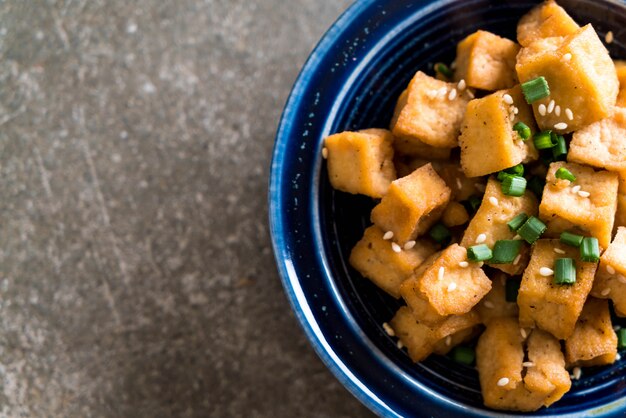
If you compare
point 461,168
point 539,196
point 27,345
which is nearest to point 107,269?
point 27,345

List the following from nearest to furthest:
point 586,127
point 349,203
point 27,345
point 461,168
Result: point 586,127
point 461,168
point 349,203
point 27,345

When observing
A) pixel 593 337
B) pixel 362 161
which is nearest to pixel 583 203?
pixel 593 337

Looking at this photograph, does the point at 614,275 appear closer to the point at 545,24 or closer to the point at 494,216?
the point at 494,216

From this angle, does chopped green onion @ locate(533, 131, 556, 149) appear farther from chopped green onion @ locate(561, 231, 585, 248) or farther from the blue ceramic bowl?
the blue ceramic bowl

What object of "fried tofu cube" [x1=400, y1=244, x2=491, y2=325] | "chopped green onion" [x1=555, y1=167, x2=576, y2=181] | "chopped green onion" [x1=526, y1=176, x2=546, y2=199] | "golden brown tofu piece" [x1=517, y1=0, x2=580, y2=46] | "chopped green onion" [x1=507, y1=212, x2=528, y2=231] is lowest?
"fried tofu cube" [x1=400, y1=244, x2=491, y2=325]

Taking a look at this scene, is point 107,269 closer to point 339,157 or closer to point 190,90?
point 190,90

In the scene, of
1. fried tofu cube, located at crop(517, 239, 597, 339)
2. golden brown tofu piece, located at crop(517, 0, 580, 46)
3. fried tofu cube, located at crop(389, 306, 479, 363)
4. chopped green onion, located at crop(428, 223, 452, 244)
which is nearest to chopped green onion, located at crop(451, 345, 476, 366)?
fried tofu cube, located at crop(389, 306, 479, 363)

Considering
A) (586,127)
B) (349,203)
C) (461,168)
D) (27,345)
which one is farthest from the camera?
(27,345)
